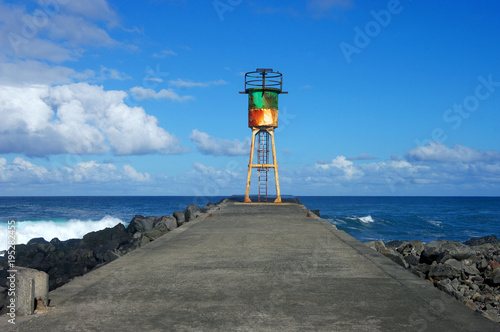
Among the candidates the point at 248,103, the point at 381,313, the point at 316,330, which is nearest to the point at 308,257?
the point at 381,313

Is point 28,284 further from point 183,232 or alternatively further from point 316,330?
point 183,232

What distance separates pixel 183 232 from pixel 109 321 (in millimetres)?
6631

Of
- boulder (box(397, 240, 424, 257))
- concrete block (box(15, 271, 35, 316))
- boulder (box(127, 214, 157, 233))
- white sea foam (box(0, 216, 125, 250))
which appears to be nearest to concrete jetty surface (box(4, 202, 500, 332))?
concrete block (box(15, 271, 35, 316))

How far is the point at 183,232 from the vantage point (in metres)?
10.6

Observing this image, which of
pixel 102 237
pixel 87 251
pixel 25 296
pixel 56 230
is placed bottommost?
pixel 56 230

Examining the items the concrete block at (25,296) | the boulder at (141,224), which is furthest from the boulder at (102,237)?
the concrete block at (25,296)

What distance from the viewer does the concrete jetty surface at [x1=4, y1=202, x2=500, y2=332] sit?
12.8ft

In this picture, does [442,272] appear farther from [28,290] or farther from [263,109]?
[263,109]

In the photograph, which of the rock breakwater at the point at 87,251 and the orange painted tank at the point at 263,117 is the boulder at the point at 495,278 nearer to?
the rock breakwater at the point at 87,251

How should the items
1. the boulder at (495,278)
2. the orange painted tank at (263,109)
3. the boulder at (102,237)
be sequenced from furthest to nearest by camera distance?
the orange painted tank at (263,109) < the boulder at (102,237) < the boulder at (495,278)

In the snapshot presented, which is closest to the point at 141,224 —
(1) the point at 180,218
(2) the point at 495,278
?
(1) the point at 180,218

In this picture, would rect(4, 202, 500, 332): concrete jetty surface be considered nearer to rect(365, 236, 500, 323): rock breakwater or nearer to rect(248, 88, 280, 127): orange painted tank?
rect(365, 236, 500, 323): rock breakwater

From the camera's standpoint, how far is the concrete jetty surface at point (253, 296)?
12.8ft

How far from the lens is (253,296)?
186 inches
